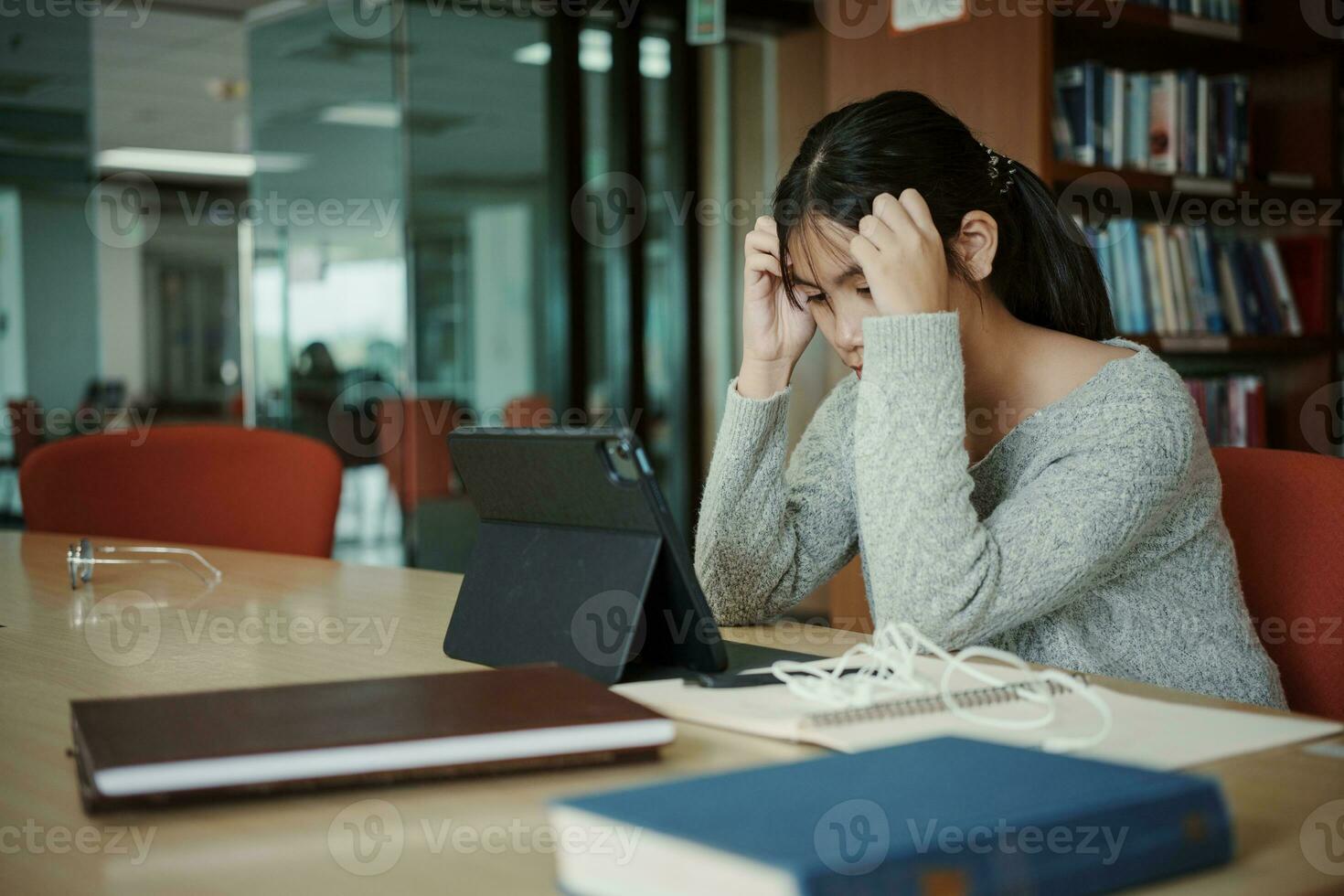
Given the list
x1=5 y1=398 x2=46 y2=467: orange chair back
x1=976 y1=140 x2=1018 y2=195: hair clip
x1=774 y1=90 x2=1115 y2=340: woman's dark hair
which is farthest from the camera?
x1=5 y1=398 x2=46 y2=467: orange chair back

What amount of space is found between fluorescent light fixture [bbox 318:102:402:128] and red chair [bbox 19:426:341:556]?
2.83 m

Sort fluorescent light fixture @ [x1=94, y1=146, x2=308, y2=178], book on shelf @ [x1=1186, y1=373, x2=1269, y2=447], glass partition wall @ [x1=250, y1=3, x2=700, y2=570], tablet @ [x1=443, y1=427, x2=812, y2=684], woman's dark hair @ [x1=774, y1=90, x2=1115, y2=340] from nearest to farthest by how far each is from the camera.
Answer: tablet @ [x1=443, y1=427, x2=812, y2=684] → woman's dark hair @ [x1=774, y1=90, x2=1115, y2=340] → book on shelf @ [x1=1186, y1=373, x2=1269, y2=447] → glass partition wall @ [x1=250, y1=3, x2=700, y2=570] → fluorescent light fixture @ [x1=94, y1=146, x2=308, y2=178]

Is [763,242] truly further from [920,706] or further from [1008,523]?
[920,706]

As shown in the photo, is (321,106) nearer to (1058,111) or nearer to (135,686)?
(1058,111)


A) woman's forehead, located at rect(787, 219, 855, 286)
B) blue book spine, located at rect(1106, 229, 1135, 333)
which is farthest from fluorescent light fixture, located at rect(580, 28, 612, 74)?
woman's forehead, located at rect(787, 219, 855, 286)

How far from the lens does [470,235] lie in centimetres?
A: 486

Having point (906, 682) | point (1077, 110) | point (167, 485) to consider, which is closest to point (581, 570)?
point (906, 682)

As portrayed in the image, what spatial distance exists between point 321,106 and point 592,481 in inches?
177

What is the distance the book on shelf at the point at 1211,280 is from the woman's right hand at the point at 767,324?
1.84 m

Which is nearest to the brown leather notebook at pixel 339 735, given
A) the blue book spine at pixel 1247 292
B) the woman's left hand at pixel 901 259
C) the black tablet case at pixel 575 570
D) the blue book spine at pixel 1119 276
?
the black tablet case at pixel 575 570

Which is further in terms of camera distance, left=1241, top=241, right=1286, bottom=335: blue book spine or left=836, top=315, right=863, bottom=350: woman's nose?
left=1241, top=241, right=1286, bottom=335: blue book spine

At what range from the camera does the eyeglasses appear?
159cm

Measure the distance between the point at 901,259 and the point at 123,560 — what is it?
3.47 ft

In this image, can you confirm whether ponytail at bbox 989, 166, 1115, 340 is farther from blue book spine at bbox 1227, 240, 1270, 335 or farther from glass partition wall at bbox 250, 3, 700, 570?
glass partition wall at bbox 250, 3, 700, 570
